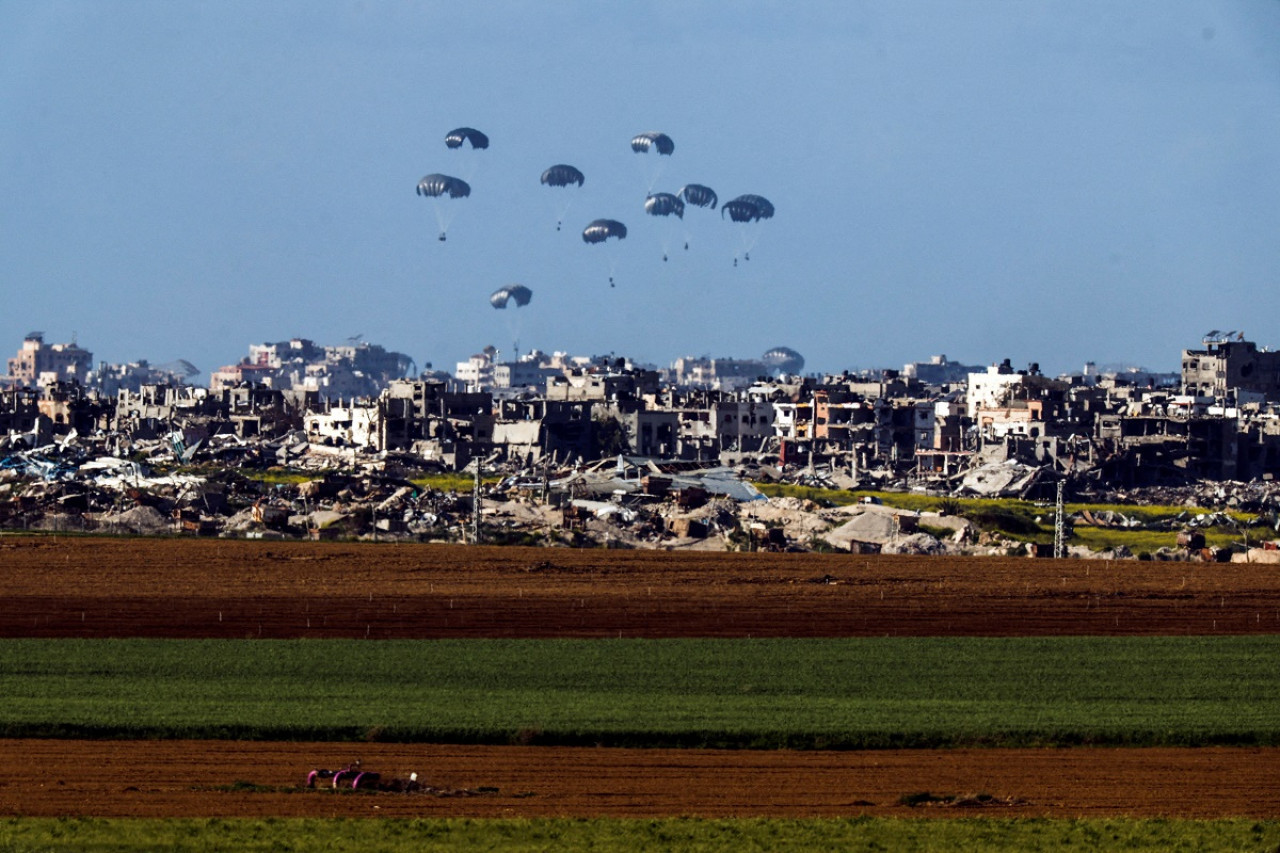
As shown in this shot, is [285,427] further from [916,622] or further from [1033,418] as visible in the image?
[916,622]

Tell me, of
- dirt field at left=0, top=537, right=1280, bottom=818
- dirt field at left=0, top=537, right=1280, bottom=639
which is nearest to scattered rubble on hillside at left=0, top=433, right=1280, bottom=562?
dirt field at left=0, top=537, right=1280, bottom=639

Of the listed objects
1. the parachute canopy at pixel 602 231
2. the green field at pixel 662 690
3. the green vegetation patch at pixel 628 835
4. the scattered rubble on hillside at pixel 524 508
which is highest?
the parachute canopy at pixel 602 231

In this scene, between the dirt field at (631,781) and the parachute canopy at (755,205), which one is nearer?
the dirt field at (631,781)

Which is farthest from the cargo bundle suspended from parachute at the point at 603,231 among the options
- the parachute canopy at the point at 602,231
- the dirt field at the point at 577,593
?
the dirt field at the point at 577,593

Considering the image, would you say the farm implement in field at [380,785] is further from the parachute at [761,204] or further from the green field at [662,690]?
the parachute at [761,204]

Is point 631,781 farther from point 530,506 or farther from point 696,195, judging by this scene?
point 696,195

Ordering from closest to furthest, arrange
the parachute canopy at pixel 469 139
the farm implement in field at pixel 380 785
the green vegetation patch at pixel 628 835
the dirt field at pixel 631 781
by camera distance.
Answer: the green vegetation patch at pixel 628 835 < the dirt field at pixel 631 781 < the farm implement in field at pixel 380 785 < the parachute canopy at pixel 469 139

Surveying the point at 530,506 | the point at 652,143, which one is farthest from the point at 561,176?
the point at 530,506

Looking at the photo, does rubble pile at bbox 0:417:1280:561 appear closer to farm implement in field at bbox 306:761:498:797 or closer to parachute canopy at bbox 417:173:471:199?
farm implement in field at bbox 306:761:498:797
